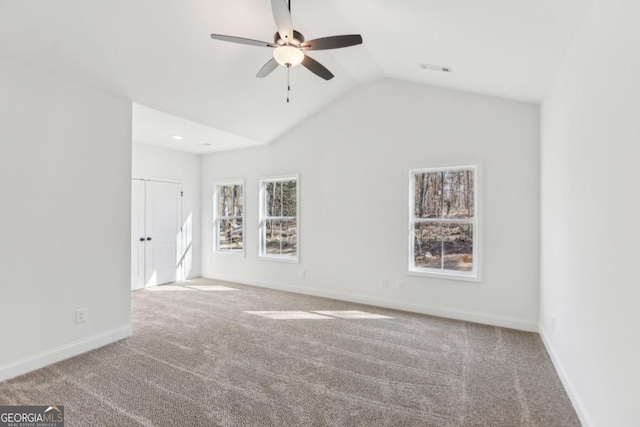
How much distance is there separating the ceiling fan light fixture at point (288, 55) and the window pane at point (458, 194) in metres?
2.63

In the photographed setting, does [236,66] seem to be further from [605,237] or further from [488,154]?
[605,237]

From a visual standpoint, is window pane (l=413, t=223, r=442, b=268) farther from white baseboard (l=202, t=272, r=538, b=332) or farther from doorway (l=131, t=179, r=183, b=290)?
doorway (l=131, t=179, r=183, b=290)

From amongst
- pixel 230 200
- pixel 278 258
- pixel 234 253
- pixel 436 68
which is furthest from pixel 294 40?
pixel 234 253

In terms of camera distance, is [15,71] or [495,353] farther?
[495,353]

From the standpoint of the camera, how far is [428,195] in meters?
4.37

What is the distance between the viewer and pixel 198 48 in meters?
3.18

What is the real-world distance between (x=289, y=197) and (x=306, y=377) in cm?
349

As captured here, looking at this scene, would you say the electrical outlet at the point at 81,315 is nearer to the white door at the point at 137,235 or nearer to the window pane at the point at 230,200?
the white door at the point at 137,235

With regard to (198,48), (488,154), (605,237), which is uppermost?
(198,48)

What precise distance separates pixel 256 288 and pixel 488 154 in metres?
4.29

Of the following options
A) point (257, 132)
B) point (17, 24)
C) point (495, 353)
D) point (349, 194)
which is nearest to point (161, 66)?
point (17, 24)

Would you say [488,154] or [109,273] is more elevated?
[488,154]

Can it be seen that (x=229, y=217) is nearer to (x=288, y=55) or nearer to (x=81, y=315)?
(x=81, y=315)

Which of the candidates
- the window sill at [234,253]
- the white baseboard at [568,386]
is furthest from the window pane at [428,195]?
the window sill at [234,253]
